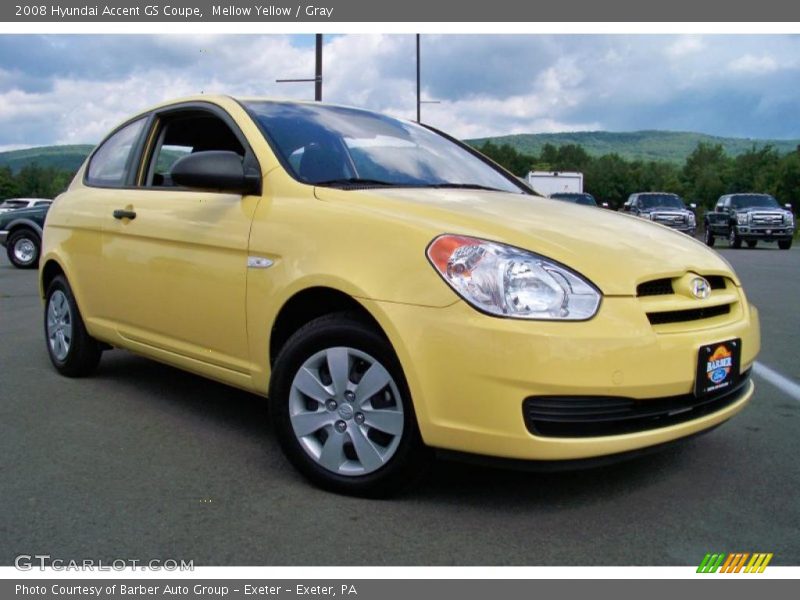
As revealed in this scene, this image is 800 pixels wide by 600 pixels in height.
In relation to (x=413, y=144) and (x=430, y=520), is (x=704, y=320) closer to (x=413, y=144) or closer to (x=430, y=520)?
(x=430, y=520)

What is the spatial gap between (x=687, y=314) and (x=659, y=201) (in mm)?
26824

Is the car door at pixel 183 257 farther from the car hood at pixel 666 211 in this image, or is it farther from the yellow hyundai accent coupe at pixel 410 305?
the car hood at pixel 666 211

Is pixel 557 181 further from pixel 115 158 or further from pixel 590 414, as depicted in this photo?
pixel 590 414

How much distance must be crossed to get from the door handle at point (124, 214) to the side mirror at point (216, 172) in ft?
2.84

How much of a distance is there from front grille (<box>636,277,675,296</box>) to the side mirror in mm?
1719

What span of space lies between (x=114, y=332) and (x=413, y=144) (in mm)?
2008

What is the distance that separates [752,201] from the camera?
Result: 26859 mm

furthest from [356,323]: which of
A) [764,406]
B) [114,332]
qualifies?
[764,406]

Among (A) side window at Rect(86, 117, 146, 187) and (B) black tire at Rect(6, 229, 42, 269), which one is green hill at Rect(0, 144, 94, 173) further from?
(A) side window at Rect(86, 117, 146, 187)

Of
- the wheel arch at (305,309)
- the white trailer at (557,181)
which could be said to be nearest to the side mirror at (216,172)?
the wheel arch at (305,309)

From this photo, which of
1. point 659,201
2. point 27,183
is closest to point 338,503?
point 659,201

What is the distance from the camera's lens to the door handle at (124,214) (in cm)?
444
